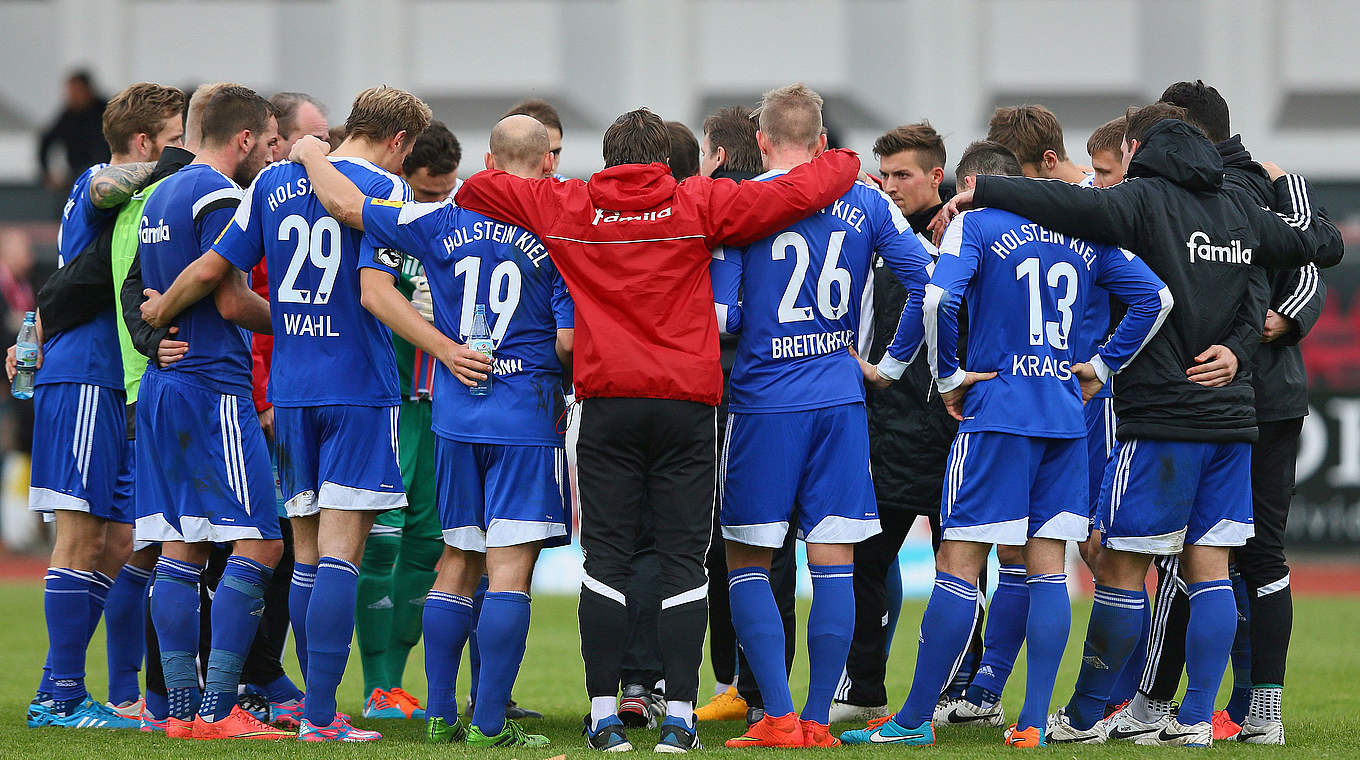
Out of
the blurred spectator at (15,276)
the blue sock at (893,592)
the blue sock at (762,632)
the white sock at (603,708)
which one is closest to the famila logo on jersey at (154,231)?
the white sock at (603,708)

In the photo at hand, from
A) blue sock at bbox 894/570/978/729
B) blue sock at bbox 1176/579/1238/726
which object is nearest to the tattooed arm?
blue sock at bbox 894/570/978/729

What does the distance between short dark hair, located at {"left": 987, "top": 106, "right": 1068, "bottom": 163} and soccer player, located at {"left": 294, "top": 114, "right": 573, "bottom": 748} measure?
2288 millimetres

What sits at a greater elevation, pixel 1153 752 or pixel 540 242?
pixel 540 242

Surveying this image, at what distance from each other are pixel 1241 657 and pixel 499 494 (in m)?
3.13

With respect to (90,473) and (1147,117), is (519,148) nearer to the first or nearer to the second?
(90,473)

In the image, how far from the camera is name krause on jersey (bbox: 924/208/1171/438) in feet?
16.9

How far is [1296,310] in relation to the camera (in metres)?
5.75

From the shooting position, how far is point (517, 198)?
5.14m

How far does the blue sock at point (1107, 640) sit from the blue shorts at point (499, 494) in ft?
6.59

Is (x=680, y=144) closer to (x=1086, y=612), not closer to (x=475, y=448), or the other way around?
(x=475, y=448)

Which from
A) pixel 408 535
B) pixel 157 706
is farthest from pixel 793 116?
pixel 157 706

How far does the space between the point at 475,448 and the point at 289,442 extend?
2.49 feet

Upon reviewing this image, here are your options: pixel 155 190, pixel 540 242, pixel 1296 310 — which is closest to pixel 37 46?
pixel 155 190

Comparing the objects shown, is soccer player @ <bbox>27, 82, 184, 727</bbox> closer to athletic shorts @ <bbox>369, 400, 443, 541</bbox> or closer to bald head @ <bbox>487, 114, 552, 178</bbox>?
A: athletic shorts @ <bbox>369, 400, 443, 541</bbox>
